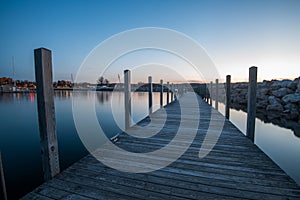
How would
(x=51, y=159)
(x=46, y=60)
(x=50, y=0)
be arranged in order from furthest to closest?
(x=50, y=0), (x=51, y=159), (x=46, y=60)

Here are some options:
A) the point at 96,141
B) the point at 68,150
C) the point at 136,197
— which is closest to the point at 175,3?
the point at 96,141

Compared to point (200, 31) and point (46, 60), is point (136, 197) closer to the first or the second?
point (46, 60)

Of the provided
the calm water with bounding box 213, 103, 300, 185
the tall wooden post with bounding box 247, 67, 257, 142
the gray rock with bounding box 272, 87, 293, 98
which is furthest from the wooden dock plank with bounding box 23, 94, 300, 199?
the gray rock with bounding box 272, 87, 293, 98

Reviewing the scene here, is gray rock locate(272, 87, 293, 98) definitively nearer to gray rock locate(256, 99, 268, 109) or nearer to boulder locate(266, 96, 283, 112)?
boulder locate(266, 96, 283, 112)

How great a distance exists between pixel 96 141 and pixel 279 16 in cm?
1252

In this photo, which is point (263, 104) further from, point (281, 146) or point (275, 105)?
point (281, 146)

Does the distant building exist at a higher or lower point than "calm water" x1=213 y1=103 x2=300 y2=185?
higher

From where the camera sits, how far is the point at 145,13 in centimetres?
1040

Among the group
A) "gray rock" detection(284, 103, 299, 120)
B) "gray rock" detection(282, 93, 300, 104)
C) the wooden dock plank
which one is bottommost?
"gray rock" detection(284, 103, 299, 120)

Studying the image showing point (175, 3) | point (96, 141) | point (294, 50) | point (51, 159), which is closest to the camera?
point (51, 159)

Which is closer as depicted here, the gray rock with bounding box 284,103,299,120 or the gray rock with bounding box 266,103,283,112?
the gray rock with bounding box 284,103,299,120

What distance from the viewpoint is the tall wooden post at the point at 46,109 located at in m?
1.52

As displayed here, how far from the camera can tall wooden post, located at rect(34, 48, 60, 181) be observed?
5.00 feet

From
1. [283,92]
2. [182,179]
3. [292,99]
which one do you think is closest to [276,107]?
[292,99]
